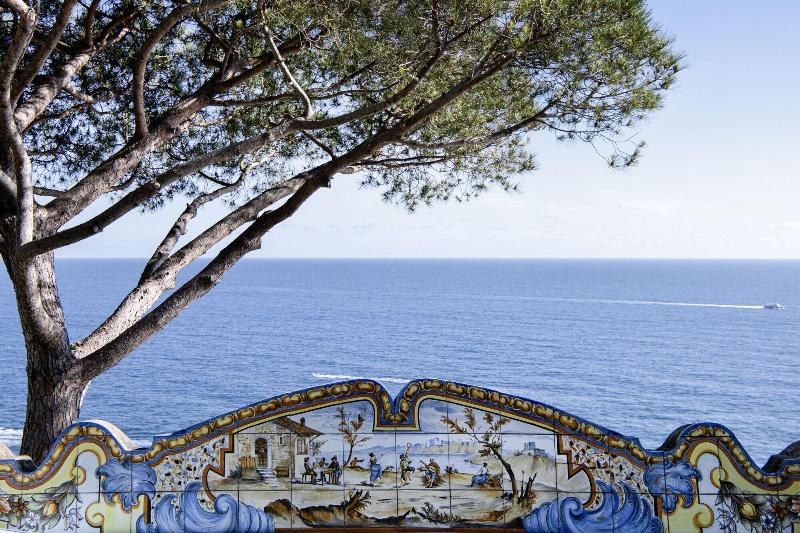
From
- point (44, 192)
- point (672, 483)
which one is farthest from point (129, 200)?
point (672, 483)

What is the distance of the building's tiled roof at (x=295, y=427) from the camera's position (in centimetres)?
431

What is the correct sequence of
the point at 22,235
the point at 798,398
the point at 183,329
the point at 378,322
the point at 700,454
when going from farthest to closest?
the point at 378,322
the point at 183,329
the point at 798,398
the point at 22,235
the point at 700,454

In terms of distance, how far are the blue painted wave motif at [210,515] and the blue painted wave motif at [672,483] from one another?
6.50 feet

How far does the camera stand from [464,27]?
Result: 6281mm

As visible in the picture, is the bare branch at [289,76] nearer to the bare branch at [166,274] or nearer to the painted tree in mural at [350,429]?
the bare branch at [166,274]

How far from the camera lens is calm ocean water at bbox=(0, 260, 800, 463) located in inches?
1378

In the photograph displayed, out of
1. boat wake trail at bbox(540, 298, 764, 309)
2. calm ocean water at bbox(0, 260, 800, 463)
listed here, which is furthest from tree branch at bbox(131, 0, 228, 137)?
boat wake trail at bbox(540, 298, 764, 309)

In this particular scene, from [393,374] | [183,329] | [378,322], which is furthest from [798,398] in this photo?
[183,329]

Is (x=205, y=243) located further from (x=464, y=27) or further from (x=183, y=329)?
(x=183, y=329)

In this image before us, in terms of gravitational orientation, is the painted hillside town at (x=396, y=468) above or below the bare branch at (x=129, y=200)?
below

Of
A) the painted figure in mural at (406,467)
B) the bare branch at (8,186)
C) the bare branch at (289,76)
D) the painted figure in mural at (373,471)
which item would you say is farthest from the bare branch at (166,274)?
the painted figure in mural at (406,467)

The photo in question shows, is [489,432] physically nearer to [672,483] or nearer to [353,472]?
[353,472]

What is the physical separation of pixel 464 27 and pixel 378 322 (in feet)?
197

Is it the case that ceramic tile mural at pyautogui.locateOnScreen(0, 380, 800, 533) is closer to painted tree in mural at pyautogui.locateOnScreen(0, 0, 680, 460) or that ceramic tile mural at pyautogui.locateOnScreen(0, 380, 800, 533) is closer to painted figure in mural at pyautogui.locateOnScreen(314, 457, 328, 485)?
painted figure in mural at pyautogui.locateOnScreen(314, 457, 328, 485)
